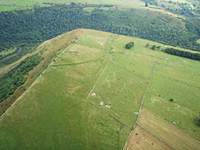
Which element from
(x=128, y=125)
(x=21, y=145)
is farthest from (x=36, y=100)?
(x=128, y=125)

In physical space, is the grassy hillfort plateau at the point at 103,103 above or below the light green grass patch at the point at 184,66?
below

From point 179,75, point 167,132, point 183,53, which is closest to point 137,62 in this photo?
point 179,75

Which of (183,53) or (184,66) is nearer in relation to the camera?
(184,66)

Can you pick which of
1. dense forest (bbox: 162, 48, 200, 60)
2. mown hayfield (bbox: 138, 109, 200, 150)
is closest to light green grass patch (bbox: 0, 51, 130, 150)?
mown hayfield (bbox: 138, 109, 200, 150)

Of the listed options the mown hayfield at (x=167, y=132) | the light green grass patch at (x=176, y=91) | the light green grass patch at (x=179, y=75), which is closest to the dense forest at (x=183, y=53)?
the light green grass patch at (x=179, y=75)

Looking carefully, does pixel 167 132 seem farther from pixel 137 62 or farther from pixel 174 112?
pixel 137 62

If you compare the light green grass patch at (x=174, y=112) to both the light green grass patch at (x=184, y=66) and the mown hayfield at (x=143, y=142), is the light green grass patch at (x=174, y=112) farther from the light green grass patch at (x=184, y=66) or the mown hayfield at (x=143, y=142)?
the light green grass patch at (x=184, y=66)

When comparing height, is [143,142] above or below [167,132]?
below

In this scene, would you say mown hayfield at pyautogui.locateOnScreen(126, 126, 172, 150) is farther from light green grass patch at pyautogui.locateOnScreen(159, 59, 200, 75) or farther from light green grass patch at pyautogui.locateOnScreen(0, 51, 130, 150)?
light green grass patch at pyautogui.locateOnScreen(159, 59, 200, 75)
